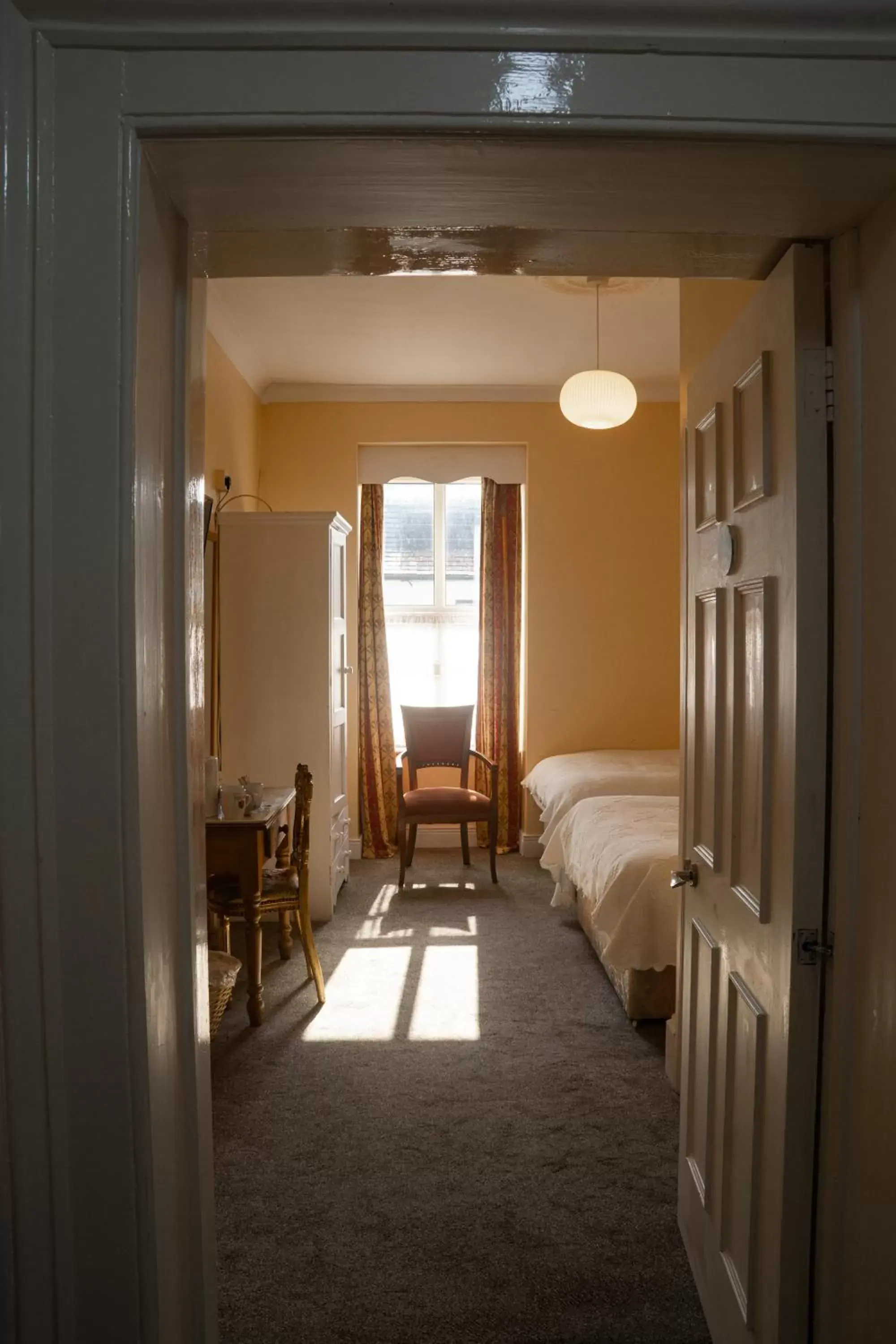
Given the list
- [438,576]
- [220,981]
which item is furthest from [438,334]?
[220,981]

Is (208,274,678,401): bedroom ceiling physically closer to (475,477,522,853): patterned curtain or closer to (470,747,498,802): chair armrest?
(475,477,522,853): patterned curtain

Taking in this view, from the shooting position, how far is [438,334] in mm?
5504

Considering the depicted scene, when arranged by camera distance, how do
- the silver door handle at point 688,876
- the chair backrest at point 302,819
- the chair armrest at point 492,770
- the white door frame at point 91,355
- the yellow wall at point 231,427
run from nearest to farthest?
the white door frame at point 91,355 < the silver door handle at point 688,876 < the chair backrest at point 302,819 < the yellow wall at point 231,427 < the chair armrest at point 492,770

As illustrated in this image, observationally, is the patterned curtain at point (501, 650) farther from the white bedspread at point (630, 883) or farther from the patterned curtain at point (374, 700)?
the white bedspread at point (630, 883)

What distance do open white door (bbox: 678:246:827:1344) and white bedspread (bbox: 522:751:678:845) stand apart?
3.09 meters

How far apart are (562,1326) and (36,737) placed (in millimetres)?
1824

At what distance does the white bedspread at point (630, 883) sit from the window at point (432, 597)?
2.69m

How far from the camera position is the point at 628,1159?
2.80 m

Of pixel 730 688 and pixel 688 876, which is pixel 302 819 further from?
Result: pixel 730 688

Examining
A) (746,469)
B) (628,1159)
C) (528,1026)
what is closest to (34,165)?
(746,469)

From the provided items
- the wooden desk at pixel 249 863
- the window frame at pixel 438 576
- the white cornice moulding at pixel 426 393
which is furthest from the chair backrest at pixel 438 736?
the wooden desk at pixel 249 863

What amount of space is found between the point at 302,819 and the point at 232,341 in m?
2.96

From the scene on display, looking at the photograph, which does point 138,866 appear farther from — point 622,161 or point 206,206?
point 622,161

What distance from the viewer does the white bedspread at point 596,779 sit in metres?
5.37
